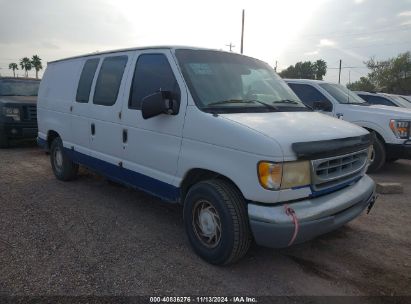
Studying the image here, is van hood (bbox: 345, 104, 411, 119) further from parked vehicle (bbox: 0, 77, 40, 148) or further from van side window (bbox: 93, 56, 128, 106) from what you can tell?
parked vehicle (bbox: 0, 77, 40, 148)

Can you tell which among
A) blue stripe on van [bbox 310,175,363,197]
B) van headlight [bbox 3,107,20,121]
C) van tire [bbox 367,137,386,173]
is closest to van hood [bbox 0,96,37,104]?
van headlight [bbox 3,107,20,121]

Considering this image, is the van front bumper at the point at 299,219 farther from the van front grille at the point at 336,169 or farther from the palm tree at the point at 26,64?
the palm tree at the point at 26,64

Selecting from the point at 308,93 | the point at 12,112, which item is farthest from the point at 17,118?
the point at 308,93

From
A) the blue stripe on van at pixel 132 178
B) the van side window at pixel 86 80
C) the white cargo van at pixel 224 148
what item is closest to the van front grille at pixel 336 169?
the white cargo van at pixel 224 148

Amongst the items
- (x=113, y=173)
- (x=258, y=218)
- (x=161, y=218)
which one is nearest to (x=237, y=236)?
(x=258, y=218)

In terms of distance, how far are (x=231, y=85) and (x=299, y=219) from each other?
164cm

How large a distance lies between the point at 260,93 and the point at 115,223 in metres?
2.31

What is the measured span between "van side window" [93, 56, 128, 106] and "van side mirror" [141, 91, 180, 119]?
1.10m

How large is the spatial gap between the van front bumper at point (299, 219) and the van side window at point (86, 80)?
10.8ft

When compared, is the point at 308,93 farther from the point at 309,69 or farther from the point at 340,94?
the point at 309,69

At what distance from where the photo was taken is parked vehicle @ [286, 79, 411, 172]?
721 centimetres

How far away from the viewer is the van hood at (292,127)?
9.96 ft

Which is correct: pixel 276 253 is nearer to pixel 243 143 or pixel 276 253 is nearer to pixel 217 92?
pixel 243 143

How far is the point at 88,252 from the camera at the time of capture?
374 centimetres
